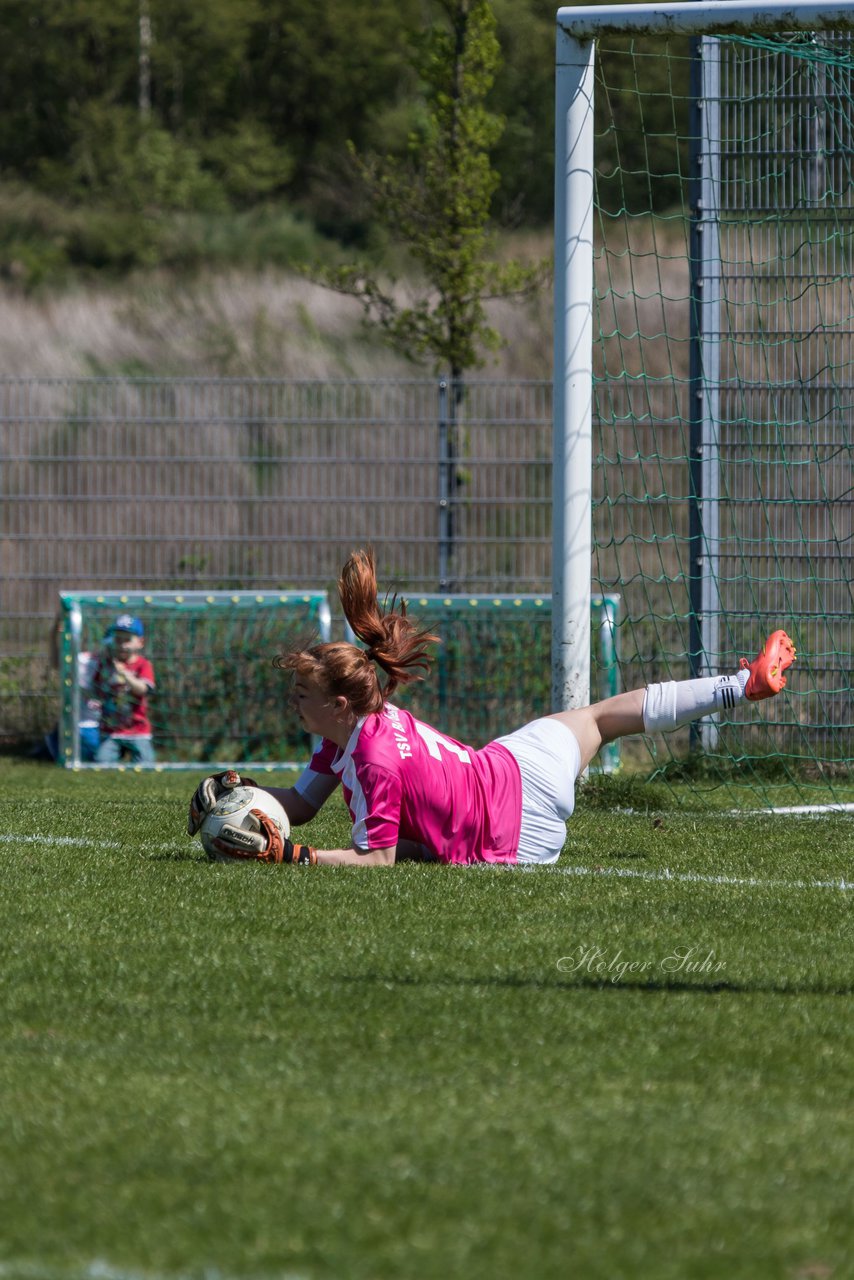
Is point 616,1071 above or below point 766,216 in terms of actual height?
below

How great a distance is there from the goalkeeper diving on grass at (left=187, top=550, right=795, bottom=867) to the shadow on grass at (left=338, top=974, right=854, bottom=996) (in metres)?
1.26

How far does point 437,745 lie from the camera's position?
5.41 m

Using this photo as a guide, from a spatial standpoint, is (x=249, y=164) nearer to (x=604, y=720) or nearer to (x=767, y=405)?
(x=767, y=405)

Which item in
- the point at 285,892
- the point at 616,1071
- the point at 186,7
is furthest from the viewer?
the point at 186,7

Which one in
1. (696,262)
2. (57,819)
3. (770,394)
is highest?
(696,262)

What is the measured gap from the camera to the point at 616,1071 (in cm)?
328

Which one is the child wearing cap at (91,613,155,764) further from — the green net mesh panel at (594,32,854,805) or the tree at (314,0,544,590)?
the tree at (314,0,544,590)

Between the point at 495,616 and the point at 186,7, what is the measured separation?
113 feet

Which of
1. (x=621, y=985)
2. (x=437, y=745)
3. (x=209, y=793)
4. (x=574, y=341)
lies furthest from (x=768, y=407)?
(x=621, y=985)

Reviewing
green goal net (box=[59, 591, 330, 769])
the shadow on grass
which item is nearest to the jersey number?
the shadow on grass

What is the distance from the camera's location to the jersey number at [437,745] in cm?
536

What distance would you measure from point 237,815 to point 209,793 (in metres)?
0.20

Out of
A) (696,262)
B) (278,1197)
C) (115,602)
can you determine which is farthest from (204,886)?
(115,602)

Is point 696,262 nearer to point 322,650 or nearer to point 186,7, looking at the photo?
point 322,650
